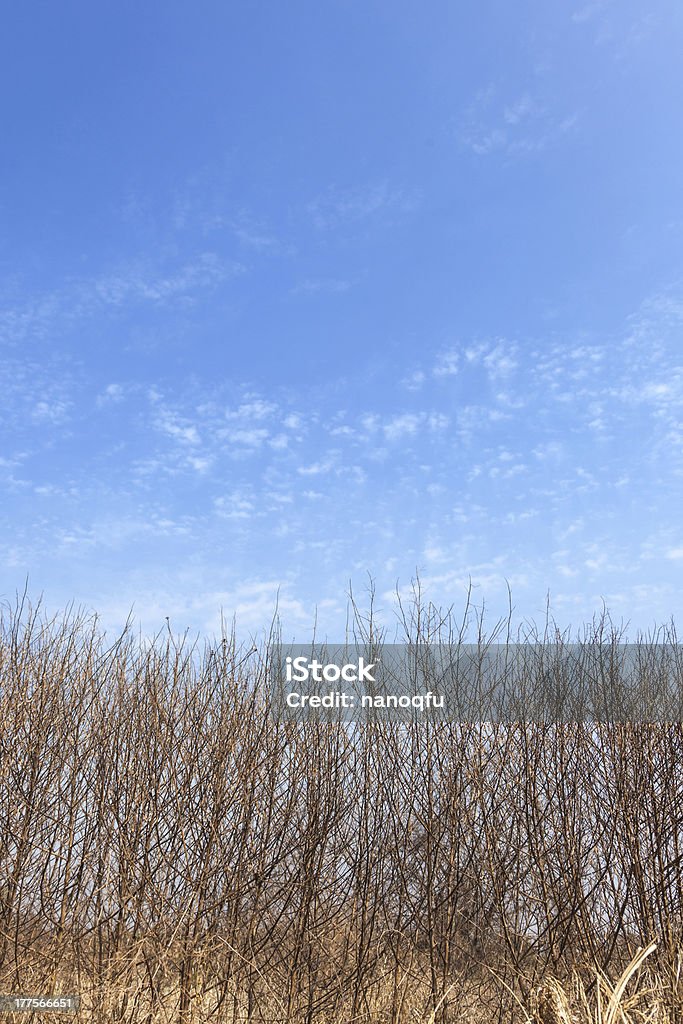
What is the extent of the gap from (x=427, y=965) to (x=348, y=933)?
0.67 meters

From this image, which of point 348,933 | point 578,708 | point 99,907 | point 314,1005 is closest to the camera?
point 314,1005

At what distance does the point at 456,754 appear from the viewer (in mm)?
A: 5758

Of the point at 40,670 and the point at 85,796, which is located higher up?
the point at 40,670

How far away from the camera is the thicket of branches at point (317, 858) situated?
546 cm

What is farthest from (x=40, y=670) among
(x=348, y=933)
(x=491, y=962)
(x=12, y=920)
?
(x=491, y=962)

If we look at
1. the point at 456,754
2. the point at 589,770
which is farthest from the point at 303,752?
the point at 589,770

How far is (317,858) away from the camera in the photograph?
5.67 m

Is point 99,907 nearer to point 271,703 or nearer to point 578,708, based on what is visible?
point 271,703

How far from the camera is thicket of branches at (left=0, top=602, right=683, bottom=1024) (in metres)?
5.46

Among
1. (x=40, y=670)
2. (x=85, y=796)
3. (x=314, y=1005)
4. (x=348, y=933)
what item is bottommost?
(x=314, y=1005)

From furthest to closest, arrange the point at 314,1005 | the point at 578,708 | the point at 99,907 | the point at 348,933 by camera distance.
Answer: the point at 578,708 < the point at 99,907 < the point at 348,933 < the point at 314,1005

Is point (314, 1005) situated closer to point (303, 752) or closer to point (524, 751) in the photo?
point (303, 752)

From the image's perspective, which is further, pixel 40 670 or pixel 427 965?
pixel 40 670

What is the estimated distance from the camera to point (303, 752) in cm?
597
